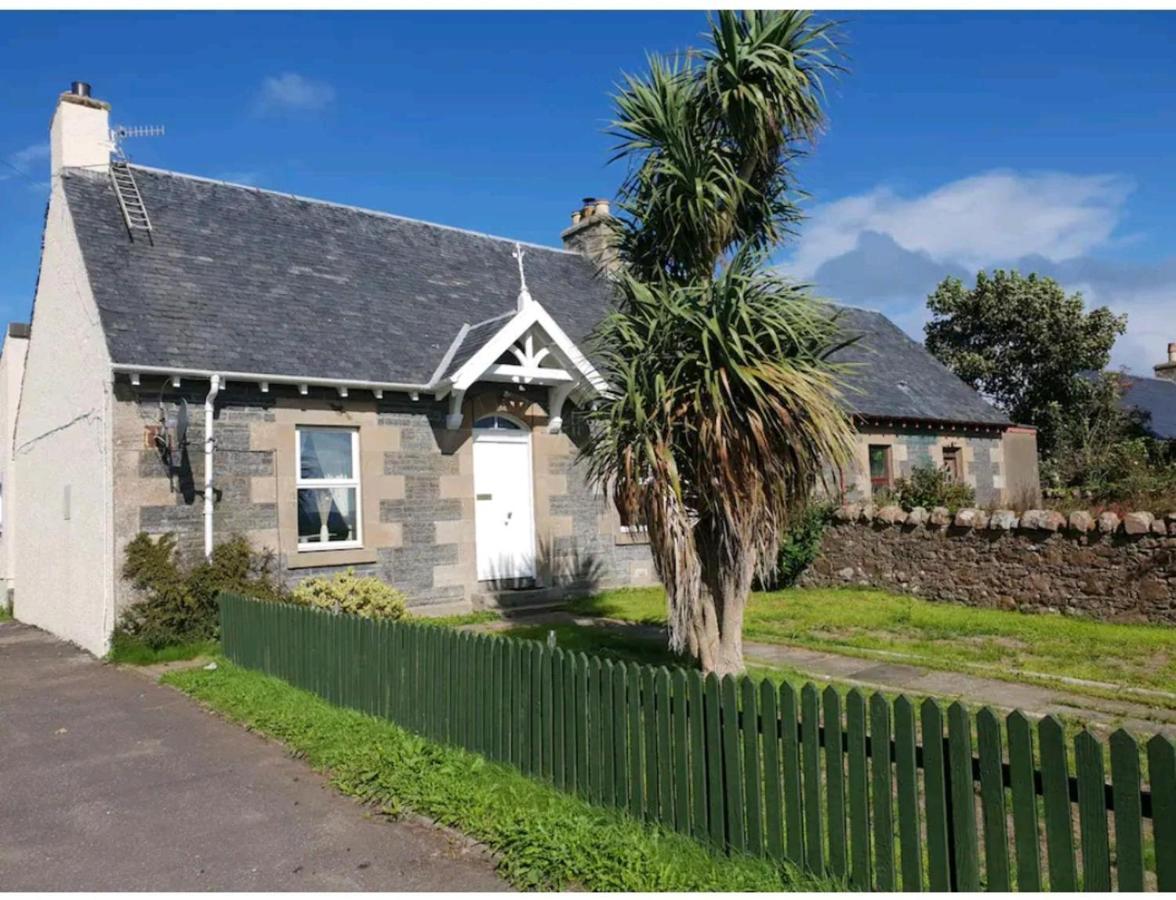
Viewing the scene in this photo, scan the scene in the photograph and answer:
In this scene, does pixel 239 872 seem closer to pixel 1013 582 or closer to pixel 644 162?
pixel 644 162

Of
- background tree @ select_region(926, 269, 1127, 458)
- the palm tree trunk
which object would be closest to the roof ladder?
the palm tree trunk

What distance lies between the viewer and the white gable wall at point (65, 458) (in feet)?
40.3

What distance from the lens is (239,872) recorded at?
17.3 ft

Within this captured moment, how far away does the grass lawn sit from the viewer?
9484 mm

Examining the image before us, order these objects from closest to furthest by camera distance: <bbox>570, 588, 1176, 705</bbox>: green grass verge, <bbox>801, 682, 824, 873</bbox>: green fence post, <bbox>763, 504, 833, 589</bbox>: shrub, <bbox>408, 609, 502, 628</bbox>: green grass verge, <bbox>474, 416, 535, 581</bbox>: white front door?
<bbox>801, 682, 824, 873</bbox>: green fence post < <bbox>570, 588, 1176, 705</bbox>: green grass verge < <bbox>408, 609, 502, 628</bbox>: green grass verge < <bbox>474, 416, 535, 581</bbox>: white front door < <bbox>763, 504, 833, 589</bbox>: shrub

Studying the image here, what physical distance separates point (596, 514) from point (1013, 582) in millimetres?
6862

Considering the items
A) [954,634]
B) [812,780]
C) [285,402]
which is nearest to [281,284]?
[285,402]

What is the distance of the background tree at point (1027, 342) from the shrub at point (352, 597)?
27.2 m

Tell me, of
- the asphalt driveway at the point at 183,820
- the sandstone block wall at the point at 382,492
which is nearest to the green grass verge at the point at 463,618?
the sandstone block wall at the point at 382,492

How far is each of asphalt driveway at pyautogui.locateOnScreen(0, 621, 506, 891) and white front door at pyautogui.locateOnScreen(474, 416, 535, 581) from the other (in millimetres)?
6505

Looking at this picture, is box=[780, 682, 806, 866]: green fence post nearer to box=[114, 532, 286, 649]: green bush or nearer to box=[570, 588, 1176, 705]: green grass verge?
box=[570, 588, 1176, 705]: green grass verge

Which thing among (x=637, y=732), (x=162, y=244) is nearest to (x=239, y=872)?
(x=637, y=732)

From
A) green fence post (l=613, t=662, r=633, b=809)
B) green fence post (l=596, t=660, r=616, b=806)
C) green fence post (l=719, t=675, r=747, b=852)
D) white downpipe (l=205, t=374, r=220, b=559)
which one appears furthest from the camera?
white downpipe (l=205, t=374, r=220, b=559)

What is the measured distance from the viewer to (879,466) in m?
20.9
